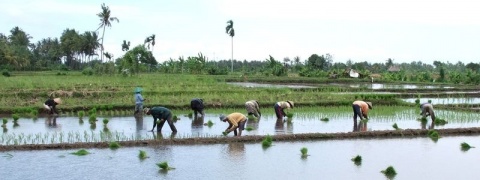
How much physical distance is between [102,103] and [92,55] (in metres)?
45.1

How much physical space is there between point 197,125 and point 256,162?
5275 mm

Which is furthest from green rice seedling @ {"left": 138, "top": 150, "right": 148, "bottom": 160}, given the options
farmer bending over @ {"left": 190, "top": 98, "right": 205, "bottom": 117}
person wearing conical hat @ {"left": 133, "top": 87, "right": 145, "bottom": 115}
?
person wearing conical hat @ {"left": 133, "top": 87, "right": 145, "bottom": 115}

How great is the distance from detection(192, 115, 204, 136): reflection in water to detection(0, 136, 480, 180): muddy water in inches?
73.5

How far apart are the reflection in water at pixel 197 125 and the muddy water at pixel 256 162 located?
6.12 ft

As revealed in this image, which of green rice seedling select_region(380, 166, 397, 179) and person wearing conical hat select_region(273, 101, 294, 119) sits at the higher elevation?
person wearing conical hat select_region(273, 101, 294, 119)

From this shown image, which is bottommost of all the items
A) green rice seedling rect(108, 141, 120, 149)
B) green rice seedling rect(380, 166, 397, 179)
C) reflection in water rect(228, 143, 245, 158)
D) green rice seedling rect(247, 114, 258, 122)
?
green rice seedling rect(380, 166, 397, 179)

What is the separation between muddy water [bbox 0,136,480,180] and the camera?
28.8 feet

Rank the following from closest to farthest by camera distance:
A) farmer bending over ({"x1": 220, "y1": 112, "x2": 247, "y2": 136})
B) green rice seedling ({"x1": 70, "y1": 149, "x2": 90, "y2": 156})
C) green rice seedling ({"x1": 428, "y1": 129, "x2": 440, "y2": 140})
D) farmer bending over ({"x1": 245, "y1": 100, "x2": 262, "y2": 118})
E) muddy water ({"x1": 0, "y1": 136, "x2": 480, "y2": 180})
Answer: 1. muddy water ({"x1": 0, "y1": 136, "x2": 480, "y2": 180})
2. green rice seedling ({"x1": 70, "y1": 149, "x2": 90, "y2": 156})
3. farmer bending over ({"x1": 220, "y1": 112, "x2": 247, "y2": 136})
4. green rice seedling ({"x1": 428, "y1": 129, "x2": 440, "y2": 140})
5. farmer bending over ({"x1": 245, "y1": 100, "x2": 262, "y2": 118})

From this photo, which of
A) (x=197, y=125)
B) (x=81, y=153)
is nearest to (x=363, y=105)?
(x=197, y=125)

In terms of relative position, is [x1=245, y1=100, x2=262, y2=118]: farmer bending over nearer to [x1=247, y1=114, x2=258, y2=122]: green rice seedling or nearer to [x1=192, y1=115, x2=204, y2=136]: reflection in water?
[x1=247, y1=114, x2=258, y2=122]: green rice seedling

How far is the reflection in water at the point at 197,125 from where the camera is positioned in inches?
528

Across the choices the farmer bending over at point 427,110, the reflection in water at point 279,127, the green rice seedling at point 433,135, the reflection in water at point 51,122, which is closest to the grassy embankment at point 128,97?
the reflection in water at point 51,122

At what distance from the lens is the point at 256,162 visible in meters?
9.84

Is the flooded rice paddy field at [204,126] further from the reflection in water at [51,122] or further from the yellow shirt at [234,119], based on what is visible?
the yellow shirt at [234,119]
